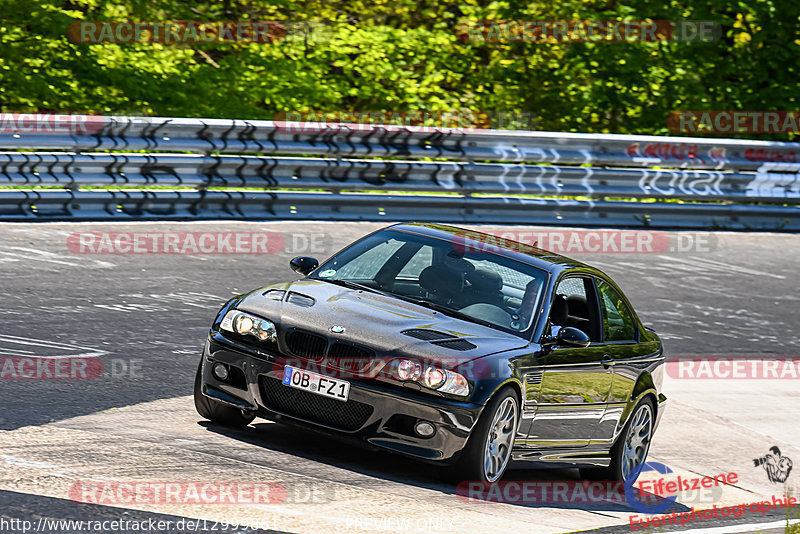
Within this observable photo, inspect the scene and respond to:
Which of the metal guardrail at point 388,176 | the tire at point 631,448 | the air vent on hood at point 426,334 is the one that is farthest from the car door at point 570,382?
the metal guardrail at point 388,176

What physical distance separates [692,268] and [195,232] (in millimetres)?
6380

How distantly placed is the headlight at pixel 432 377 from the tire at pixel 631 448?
6.65 ft

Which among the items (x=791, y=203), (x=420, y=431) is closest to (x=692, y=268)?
(x=791, y=203)

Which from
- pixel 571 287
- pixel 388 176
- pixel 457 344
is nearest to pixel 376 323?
pixel 457 344

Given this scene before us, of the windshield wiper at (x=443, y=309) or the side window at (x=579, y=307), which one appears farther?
the side window at (x=579, y=307)

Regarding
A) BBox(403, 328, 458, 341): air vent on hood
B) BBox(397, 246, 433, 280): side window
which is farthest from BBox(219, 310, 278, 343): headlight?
BBox(397, 246, 433, 280): side window

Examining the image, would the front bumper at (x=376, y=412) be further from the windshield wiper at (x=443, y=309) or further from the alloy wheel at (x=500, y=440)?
the windshield wiper at (x=443, y=309)

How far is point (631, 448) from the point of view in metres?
8.23

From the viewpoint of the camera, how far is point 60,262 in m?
11.7

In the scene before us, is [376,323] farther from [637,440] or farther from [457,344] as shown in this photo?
[637,440]

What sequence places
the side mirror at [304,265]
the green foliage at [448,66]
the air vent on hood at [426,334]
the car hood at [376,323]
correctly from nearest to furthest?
the car hood at [376,323] < the air vent on hood at [426,334] < the side mirror at [304,265] < the green foliage at [448,66]

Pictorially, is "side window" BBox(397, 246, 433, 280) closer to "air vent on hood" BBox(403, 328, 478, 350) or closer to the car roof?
the car roof

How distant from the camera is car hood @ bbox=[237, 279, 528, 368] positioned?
6.54 meters

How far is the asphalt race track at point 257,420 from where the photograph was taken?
5.74 metres
